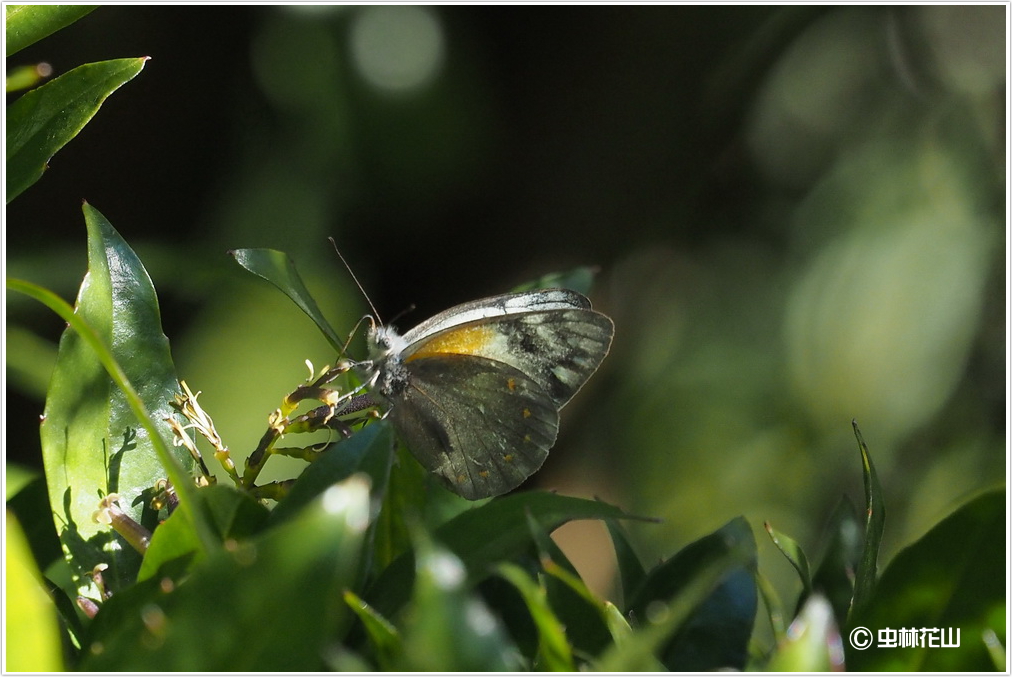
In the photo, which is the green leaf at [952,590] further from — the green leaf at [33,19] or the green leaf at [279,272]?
the green leaf at [33,19]

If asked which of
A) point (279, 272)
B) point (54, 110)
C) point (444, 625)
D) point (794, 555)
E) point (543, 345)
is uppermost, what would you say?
point (54, 110)

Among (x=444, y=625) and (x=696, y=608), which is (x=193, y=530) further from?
(x=696, y=608)

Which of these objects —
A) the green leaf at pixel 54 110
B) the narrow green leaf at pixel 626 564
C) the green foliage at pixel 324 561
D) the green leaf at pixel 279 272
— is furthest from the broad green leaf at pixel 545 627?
the green leaf at pixel 54 110

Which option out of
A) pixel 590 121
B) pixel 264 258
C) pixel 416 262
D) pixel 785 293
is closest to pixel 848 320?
pixel 785 293

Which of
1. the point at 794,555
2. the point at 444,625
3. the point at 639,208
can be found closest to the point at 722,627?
the point at 794,555

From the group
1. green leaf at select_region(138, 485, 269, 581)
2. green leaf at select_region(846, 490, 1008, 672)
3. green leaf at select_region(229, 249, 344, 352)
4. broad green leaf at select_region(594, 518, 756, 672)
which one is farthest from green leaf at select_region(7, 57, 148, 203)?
green leaf at select_region(846, 490, 1008, 672)

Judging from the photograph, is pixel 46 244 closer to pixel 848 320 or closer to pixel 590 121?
pixel 590 121
